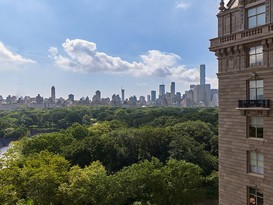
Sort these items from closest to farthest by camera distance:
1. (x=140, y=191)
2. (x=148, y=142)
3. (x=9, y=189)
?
(x=9, y=189), (x=140, y=191), (x=148, y=142)

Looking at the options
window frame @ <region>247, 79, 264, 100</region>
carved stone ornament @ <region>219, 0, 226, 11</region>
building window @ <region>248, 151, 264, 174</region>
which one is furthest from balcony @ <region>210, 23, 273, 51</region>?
building window @ <region>248, 151, 264, 174</region>

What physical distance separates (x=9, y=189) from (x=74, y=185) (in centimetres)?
732

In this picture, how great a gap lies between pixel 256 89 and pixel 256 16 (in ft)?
16.9

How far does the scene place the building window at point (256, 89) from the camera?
732 inches

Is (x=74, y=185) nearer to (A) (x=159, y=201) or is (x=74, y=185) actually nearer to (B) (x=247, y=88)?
(A) (x=159, y=201)

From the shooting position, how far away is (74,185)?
32.5 metres

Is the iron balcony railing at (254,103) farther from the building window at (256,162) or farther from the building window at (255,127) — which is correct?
the building window at (256,162)

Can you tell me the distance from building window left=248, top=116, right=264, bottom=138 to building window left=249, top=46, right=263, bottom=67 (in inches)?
150

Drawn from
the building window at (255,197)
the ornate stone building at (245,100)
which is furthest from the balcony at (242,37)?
the building window at (255,197)

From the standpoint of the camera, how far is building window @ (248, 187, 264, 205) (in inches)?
736

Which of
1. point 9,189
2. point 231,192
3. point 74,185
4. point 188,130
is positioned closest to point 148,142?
point 188,130

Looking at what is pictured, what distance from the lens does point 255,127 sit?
62.8 feet

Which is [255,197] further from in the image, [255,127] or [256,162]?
[255,127]

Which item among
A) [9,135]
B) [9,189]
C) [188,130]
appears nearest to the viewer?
[9,189]
